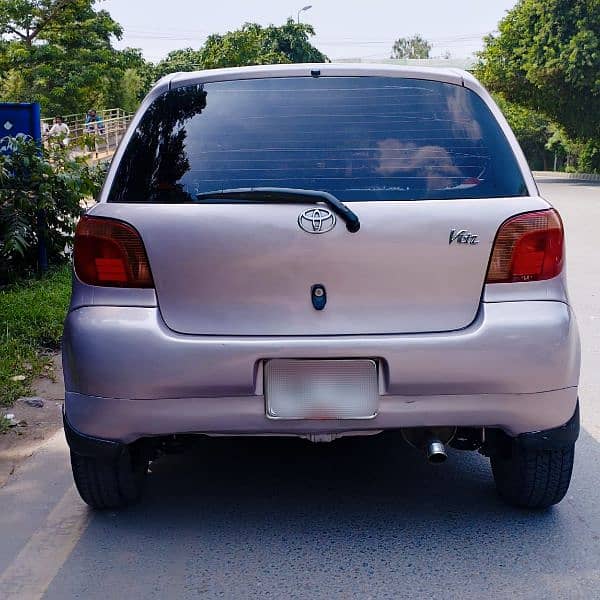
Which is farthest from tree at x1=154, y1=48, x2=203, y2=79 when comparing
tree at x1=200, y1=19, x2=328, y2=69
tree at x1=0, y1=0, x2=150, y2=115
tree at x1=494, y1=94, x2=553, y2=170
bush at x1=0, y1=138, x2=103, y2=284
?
bush at x1=0, y1=138, x2=103, y2=284

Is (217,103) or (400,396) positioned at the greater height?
(217,103)

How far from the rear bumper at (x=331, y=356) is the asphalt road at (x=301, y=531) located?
464mm

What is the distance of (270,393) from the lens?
3.50m

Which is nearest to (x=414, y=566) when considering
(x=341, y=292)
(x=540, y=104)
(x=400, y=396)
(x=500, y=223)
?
(x=400, y=396)

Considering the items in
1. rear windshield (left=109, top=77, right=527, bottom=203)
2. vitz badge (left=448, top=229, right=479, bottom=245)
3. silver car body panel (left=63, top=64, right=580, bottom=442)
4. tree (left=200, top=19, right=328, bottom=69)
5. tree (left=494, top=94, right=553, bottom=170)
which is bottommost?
tree (left=494, top=94, right=553, bottom=170)

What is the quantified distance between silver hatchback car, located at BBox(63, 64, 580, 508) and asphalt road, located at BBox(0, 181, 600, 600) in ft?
1.23

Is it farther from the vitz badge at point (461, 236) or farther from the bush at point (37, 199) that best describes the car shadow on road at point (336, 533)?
the bush at point (37, 199)

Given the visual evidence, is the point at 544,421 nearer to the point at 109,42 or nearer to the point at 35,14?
the point at 35,14

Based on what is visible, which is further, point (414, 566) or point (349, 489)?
point (349, 489)

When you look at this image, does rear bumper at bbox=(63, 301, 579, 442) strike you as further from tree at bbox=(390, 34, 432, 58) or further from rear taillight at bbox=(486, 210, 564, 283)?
tree at bbox=(390, 34, 432, 58)

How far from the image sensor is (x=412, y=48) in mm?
118188

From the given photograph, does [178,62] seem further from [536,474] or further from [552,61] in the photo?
[536,474]

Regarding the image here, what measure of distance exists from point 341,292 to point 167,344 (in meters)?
0.62

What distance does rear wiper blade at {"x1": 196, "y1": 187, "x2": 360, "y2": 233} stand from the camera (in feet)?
11.4
